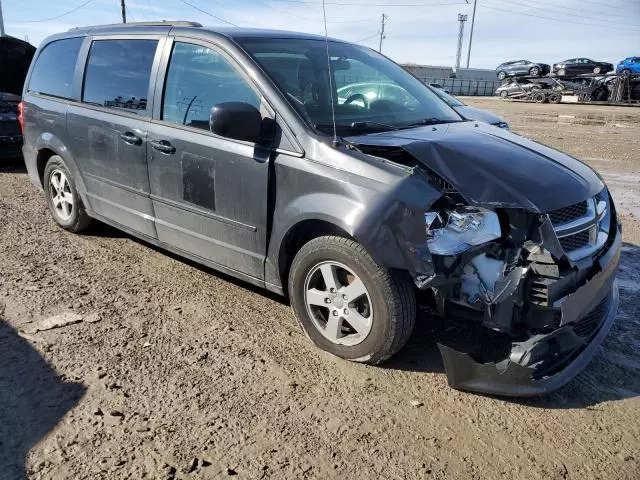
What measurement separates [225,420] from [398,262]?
1.17m

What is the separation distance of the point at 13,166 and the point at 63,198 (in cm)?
483

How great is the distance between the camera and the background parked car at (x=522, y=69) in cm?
3669

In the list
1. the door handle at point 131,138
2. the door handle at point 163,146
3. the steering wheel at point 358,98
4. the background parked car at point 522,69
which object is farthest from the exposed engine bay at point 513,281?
the background parked car at point 522,69

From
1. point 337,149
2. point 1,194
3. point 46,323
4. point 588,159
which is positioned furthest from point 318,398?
point 588,159

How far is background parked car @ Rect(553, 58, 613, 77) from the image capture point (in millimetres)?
34188

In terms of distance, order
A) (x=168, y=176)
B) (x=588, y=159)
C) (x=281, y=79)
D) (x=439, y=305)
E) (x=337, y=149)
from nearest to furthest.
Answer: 1. (x=439, y=305)
2. (x=337, y=149)
3. (x=281, y=79)
4. (x=168, y=176)
5. (x=588, y=159)

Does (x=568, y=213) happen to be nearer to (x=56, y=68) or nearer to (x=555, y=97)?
(x=56, y=68)

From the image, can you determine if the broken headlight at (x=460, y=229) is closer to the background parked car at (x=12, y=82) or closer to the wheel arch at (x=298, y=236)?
the wheel arch at (x=298, y=236)

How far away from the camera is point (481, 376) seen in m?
2.74

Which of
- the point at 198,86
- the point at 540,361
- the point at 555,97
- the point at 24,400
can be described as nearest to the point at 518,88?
the point at 555,97

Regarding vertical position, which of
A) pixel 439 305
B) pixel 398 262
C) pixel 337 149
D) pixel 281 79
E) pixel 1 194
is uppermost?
pixel 281 79

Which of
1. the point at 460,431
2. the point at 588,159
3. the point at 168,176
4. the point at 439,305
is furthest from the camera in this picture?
the point at 588,159

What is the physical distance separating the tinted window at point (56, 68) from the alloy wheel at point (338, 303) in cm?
325

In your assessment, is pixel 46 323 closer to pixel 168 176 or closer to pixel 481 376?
pixel 168 176
